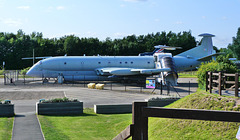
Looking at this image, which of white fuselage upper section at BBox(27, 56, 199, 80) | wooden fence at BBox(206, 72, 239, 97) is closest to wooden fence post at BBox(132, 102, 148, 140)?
wooden fence at BBox(206, 72, 239, 97)

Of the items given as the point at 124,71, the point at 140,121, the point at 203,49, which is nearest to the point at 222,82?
the point at 140,121

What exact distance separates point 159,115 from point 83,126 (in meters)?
10.9

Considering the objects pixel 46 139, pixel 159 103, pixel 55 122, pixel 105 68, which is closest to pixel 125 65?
pixel 105 68

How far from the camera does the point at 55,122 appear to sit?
16.3m

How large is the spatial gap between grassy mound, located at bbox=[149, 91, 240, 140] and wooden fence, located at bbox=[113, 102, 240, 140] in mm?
7045

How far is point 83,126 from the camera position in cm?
1523

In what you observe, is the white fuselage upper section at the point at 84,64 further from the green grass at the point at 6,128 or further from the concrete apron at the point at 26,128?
the green grass at the point at 6,128

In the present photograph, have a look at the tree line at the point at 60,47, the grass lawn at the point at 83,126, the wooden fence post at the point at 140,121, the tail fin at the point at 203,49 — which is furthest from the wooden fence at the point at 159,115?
the tree line at the point at 60,47

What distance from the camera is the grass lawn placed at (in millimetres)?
13109

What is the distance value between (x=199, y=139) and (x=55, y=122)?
8141mm

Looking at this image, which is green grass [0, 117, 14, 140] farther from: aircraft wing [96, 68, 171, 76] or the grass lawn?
aircraft wing [96, 68, 171, 76]

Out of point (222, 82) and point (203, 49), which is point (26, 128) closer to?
point (222, 82)

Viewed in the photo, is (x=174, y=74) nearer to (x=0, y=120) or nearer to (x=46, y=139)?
(x=0, y=120)

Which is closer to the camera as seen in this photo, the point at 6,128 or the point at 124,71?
the point at 6,128
